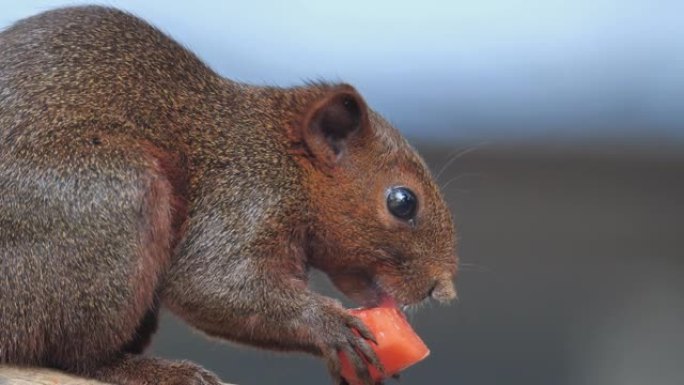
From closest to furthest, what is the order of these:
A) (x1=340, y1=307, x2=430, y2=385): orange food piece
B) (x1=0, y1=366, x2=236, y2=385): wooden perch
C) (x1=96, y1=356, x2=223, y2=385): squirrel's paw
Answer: (x1=0, y1=366, x2=236, y2=385): wooden perch, (x1=96, y1=356, x2=223, y2=385): squirrel's paw, (x1=340, y1=307, x2=430, y2=385): orange food piece

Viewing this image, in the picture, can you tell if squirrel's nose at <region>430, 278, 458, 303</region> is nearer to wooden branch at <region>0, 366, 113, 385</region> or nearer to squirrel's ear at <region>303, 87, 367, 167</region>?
squirrel's ear at <region>303, 87, 367, 167</region>

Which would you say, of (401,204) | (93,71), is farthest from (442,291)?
(93,71)

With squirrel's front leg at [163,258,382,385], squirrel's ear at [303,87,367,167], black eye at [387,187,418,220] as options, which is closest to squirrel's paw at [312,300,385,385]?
squirrel's front leg at [163,258,382,385]

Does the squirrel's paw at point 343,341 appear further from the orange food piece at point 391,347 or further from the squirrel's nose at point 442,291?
the squirrel's nose at point 442,291

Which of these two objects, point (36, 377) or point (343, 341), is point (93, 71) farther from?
point (343, 341)

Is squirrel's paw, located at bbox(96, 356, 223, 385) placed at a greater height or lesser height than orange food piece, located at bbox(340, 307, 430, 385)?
lesser

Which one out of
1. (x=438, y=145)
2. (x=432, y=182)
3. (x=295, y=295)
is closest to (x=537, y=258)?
(x=438, y=145)
